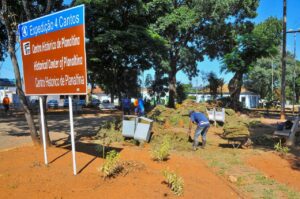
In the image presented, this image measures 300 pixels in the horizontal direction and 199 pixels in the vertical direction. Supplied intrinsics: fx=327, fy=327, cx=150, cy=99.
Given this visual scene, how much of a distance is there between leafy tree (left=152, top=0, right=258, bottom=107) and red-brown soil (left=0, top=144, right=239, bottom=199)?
17786 millimetres

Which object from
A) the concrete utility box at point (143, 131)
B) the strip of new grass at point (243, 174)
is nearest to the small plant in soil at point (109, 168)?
the strip of new grass at point (243, 174)

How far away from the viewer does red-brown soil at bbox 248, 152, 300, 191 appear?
7.18 metres

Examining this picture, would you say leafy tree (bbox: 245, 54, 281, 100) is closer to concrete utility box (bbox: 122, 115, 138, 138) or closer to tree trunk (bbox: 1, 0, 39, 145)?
concrete utility box (bbox: 122, 115, 138, 138)

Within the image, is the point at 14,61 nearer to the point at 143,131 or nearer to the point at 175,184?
the point at 143,131

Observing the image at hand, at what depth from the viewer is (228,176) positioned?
7398mm

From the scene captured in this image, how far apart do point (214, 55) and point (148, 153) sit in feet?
90.3

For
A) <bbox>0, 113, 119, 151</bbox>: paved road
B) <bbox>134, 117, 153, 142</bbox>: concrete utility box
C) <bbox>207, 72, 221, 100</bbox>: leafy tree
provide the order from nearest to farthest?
1. <bbox>134, 117, 153, 142</bbox>: concrete utility box
2. <bbox>0, 113, 119, 151</bbox>: paved road
3. <bbox>207, 72, 221, 100</bbox>: leafy tree

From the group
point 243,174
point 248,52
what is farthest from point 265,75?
point 243,174

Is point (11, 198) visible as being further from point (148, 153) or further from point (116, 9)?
point (116, 9)

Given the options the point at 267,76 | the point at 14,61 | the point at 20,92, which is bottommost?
the point at 20,92

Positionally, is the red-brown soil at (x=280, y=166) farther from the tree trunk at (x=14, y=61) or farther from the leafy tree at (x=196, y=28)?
the leafy tree at (x=196, y=28)

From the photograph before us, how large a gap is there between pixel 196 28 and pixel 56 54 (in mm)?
27116

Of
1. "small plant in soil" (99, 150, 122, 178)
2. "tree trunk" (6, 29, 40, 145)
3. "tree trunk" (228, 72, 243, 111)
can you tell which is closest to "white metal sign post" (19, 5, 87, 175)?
"small plant in soil" (99, 150, 122, 178)

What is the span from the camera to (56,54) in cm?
685
